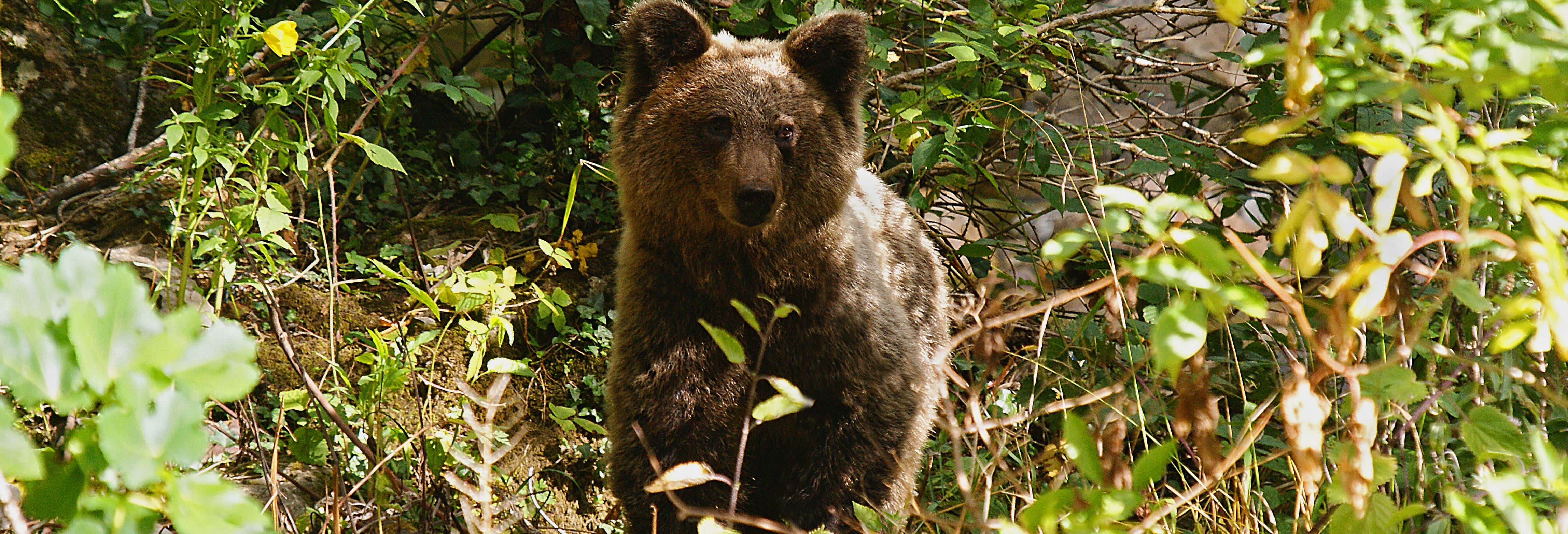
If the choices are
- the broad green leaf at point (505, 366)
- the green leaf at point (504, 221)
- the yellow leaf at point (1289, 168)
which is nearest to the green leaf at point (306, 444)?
the broad green leaf at point (505, 366)

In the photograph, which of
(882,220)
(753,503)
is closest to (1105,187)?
(753,503)

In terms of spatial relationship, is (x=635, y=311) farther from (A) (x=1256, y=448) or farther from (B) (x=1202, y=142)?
(B) (x=1202, y=142)

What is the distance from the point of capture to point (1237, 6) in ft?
4.63

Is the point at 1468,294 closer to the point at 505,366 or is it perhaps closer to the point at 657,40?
the point at 657,40

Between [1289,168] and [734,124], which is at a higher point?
[1289,168]

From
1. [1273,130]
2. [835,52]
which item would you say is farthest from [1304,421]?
[835,52]

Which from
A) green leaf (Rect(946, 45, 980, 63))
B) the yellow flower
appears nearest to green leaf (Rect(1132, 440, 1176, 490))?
green leaf (Rect(946, 45, 980, 63))

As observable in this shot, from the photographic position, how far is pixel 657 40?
3.27 m

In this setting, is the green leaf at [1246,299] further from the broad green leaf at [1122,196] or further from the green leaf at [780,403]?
the green leaf at [780,403]

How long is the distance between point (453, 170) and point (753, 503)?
2.59m

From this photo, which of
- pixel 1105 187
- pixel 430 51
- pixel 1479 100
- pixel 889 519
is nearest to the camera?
pixel 1479 100

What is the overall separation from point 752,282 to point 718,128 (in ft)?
1.53

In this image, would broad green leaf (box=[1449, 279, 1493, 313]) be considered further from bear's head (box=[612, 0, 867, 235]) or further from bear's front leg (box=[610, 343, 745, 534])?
bear's front leg (box=[610, 343, 745, 534])

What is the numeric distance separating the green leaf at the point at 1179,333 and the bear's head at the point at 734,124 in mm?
1576
